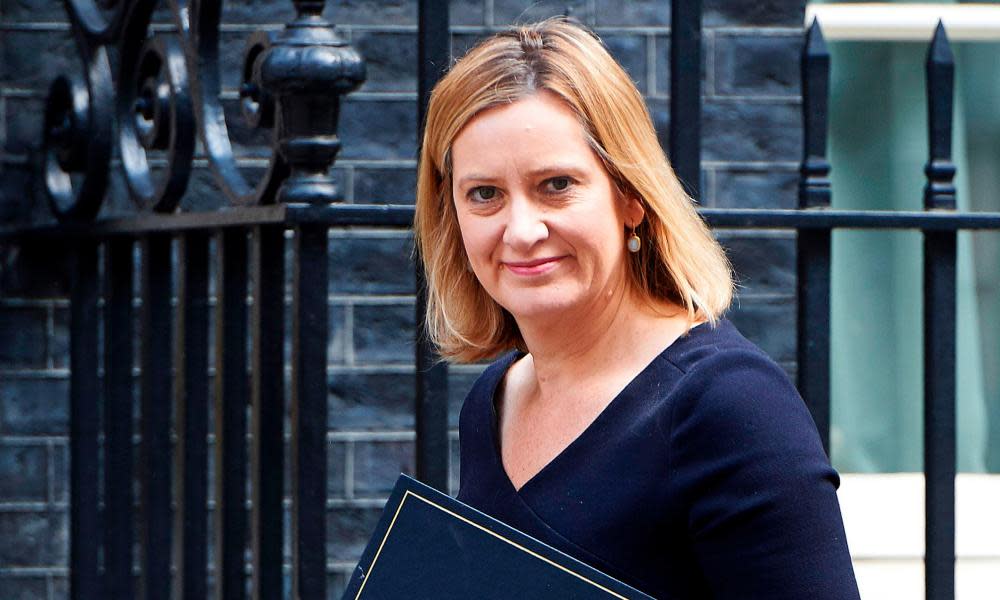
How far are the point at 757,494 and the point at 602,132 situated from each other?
424 millimetres

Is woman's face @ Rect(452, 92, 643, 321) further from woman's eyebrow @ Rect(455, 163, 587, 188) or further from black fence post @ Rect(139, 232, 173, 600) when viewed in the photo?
black fence post @ Rect(139, 232, 173, 600)

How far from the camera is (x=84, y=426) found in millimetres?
3010

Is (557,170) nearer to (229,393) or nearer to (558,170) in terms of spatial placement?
(558,170)

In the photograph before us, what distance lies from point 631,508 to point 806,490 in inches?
7.0

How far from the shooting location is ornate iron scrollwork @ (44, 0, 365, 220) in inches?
79.6

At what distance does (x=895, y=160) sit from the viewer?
12.5 feet

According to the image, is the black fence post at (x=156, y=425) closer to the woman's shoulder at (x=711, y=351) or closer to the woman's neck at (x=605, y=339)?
the woman's neck at (x=605, y=339)

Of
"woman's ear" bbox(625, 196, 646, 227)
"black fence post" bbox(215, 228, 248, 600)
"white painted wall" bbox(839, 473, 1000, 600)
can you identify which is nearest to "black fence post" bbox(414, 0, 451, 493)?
"black fence post" bbox(215, 228, 248, 600)

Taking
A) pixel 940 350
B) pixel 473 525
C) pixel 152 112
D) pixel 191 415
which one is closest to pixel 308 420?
pixel 191 415

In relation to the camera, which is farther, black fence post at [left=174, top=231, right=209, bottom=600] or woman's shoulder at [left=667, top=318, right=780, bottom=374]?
black fence post at [left=174, top=231, right=209, bottom=600]

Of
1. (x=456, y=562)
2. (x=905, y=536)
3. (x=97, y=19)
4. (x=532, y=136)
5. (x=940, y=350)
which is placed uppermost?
(x=97, y=19)

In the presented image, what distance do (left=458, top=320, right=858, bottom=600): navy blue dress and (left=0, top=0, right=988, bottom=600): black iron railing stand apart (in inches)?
19.9

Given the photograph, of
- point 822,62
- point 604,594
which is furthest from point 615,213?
point 822,62

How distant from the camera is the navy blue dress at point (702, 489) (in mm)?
1469
